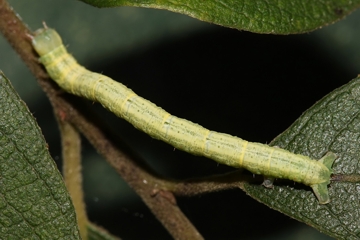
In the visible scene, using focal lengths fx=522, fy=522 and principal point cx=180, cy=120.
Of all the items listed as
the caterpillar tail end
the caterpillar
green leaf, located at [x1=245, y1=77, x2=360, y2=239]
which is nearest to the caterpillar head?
the caterpillar

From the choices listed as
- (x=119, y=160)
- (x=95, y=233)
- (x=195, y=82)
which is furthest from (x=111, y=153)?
(x=195, y=82)

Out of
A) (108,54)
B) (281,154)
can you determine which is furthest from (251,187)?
(108,54)

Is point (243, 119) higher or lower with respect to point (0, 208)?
higher

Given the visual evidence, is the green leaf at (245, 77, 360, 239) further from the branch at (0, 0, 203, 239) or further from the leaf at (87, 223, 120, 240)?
the leaf at (87, 223, 120, 240)

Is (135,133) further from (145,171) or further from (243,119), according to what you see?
(145,171)

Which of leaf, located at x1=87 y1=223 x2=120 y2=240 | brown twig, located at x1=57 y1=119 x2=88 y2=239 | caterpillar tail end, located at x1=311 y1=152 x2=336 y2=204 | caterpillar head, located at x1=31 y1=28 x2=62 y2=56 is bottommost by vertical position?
caterpillar tail end, located at x1=311 y1=152 x2=336 y2=204

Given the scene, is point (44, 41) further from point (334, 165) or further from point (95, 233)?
point (334, 165)
